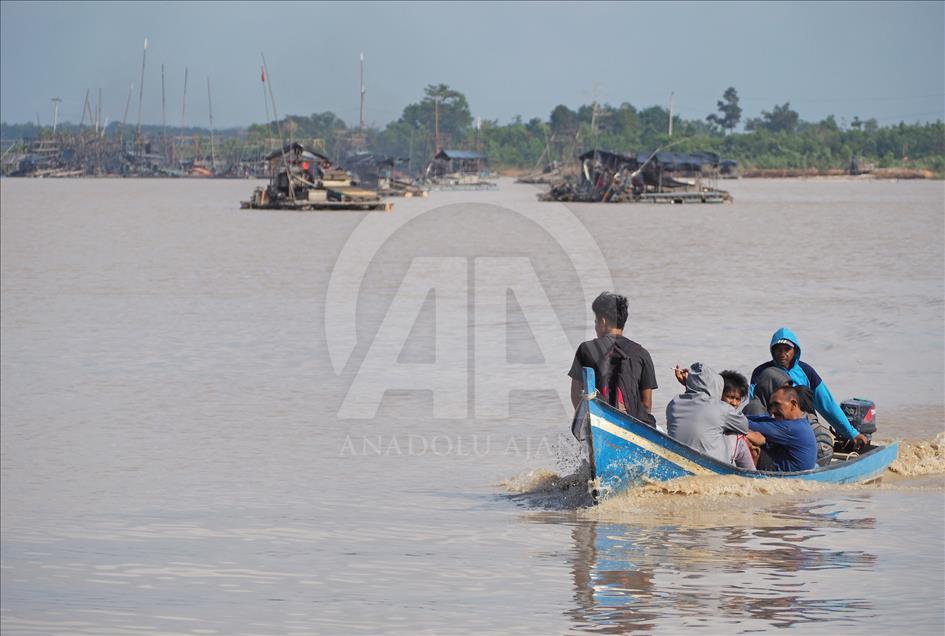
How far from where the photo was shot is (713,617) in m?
8.70

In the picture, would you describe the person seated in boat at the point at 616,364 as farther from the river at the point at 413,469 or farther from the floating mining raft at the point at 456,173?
the floating mining raft at the point at 456,173

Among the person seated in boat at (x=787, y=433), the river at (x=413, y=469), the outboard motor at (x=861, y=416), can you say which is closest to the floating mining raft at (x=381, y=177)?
the river at (x=413, y=469)

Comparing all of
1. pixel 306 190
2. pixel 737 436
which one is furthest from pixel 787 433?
pixel 306 190

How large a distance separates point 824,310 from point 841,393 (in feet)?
34.5

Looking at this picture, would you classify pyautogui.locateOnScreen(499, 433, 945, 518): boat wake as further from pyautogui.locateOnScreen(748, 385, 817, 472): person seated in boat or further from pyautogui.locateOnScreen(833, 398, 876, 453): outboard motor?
pyautogui.locateOnScreen(833, 398, 876, 453): outboard motor

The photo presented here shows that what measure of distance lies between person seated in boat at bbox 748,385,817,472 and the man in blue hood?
1.00ft

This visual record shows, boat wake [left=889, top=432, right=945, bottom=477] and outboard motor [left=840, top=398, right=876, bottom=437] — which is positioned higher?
outboard motor [left=840, top=398, right=876, bottom=437]

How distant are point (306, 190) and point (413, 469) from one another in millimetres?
65148

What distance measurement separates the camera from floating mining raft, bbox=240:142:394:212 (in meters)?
76.9

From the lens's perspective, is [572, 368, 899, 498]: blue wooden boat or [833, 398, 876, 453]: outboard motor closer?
[572, 368, 899, 498]: blue wooden boat

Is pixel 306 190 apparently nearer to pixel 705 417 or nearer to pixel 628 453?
pixel 628 453

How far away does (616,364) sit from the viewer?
11.2m

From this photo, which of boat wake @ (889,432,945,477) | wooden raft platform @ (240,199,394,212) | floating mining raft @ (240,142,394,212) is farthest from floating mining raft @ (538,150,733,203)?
boat wake @ (889,432,945,477)

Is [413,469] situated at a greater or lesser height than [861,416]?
lesser
